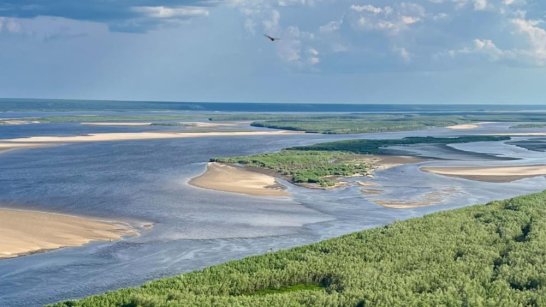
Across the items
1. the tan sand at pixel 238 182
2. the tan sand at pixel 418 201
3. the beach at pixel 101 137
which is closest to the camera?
the tan sand at pixel 418 201

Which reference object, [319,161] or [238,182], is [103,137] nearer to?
[319,161]

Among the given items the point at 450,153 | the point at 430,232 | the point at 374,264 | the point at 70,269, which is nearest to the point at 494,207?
the point at 430,232

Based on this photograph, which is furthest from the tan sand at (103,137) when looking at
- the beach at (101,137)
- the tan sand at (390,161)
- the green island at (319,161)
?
the tan sand at (390,161)

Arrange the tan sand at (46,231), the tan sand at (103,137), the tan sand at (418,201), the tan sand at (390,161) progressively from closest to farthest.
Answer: the tan sand at (46,231)
the tan sand at (418,201)
the tan sand at (390,161)
the tan sand at (103,137)

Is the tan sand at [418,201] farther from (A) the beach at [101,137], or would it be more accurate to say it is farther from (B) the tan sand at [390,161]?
(A) the beach at [101,137]

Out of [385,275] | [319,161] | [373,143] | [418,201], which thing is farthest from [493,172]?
[385,275]

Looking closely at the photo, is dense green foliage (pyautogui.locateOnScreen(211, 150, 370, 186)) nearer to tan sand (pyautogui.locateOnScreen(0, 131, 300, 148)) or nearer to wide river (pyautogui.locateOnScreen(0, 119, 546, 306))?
wide river (pyautogui.locateOnScreen(0, 119, 546, 306))

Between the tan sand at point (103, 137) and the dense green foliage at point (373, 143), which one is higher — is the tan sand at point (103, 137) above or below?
below
